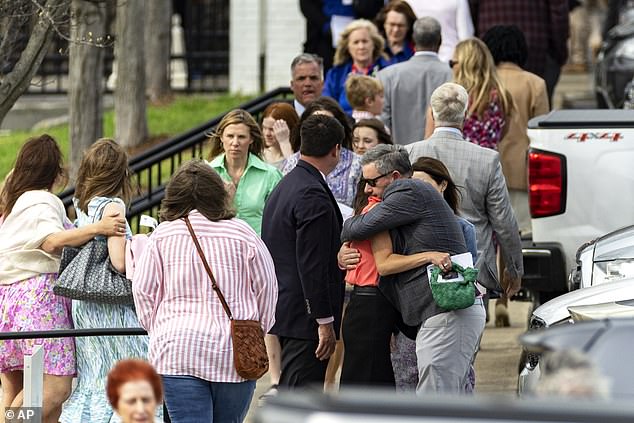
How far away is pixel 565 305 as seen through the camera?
24.7 ft

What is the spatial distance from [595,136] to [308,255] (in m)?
2.19

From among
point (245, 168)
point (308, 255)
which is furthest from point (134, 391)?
point (245, 168)

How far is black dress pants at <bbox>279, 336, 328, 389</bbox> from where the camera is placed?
328 inches

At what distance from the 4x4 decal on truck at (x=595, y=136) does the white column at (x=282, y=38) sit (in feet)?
48.2

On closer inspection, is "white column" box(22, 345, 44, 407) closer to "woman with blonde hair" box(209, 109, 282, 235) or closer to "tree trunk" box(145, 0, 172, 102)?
"woman with blonde hair" box(209, 109, 282, 235)

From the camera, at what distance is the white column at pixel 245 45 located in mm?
25031

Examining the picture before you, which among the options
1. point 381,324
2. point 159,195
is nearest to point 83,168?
point 381,324

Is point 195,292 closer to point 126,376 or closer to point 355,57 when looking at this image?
point 126,376

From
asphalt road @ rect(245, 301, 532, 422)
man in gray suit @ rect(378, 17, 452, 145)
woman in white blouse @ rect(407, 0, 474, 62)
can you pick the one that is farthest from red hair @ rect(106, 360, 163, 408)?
woman in white blouse @ rect(407, 0, 474, 62)

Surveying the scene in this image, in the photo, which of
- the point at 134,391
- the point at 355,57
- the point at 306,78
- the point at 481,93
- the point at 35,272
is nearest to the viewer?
the point at 134,391

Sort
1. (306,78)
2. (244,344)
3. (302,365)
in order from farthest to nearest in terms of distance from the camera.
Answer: (306,78), (302,365), (244,344)

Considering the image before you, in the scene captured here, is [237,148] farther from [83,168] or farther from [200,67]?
[200,67]

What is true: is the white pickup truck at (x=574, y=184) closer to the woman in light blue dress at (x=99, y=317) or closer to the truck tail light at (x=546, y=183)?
the truck tail light at (x=546, y=183)

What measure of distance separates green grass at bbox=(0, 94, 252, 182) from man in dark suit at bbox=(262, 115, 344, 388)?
12083mm
